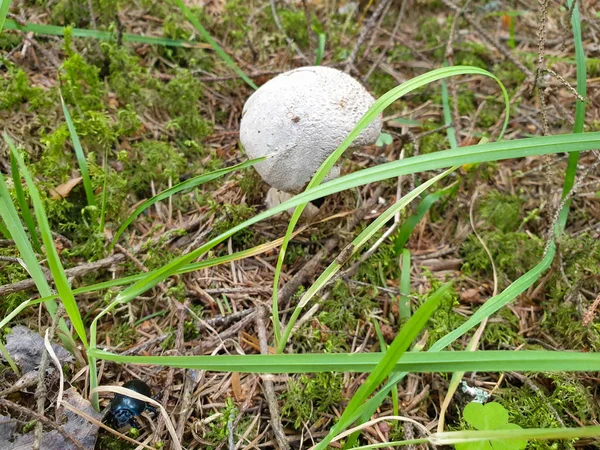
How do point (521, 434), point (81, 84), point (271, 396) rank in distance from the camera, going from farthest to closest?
point (81, 84) < point (271, 396) < point (521, 434)

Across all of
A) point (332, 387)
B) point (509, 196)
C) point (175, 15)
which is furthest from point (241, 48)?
point (332, 387)

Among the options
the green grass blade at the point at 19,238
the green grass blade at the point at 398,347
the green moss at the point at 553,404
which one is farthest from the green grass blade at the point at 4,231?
the green moss at the point at 553,404

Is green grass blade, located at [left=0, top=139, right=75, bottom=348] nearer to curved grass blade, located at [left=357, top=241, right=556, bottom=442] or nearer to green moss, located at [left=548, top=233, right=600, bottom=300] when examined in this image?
curved grass blade, located at [left=357, top=241, right=556, bottom=442]

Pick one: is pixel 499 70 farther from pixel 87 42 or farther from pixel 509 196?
pixel 87 42

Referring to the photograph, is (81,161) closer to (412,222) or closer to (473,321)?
(412,222)

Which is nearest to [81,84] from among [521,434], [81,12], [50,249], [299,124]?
[81,12]
